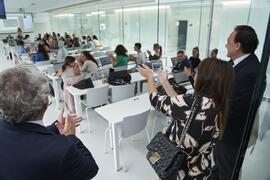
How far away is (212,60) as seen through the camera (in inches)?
49.8

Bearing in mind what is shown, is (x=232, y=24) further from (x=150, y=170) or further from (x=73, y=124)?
(x=73, y=124)

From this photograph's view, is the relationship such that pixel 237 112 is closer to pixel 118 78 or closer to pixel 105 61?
pixel 118 78

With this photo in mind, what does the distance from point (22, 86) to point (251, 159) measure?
1.64 m

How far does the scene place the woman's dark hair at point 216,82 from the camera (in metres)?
1.21

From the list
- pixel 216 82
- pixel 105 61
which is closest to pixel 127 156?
pixel 216 82

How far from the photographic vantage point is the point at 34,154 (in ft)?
2.72

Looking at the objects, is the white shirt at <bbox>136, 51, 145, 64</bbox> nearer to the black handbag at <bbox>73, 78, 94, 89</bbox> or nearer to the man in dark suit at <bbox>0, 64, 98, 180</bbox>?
the black handbag at <bbox>73, 78, 94, 89</bbox>

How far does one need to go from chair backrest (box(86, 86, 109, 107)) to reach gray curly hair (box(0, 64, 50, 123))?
2374 mm

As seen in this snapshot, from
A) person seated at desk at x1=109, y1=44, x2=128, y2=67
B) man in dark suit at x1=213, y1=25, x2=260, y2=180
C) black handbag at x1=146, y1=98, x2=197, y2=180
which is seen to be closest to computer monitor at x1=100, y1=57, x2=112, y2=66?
person seated at desk at x1=109, y1=44, x2=128, y2=67

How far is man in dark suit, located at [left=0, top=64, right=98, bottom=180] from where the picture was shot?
834 millimetres

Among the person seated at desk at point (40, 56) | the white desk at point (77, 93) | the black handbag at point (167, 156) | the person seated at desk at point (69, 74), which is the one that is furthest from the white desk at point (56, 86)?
the black handbag at point (167, 156)

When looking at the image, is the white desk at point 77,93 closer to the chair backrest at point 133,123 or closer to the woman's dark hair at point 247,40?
the chair backrest at point 133,123

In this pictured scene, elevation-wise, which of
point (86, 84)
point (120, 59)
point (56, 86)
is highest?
point (120, 59)

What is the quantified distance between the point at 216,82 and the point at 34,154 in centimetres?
99
